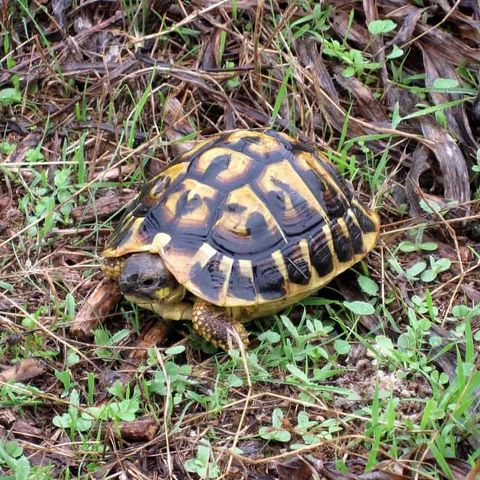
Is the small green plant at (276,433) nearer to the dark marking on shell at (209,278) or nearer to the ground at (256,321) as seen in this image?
the ground at (256,321)

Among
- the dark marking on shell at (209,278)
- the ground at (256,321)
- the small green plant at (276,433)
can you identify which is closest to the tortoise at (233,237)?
the dark marking on shell at (209,278)

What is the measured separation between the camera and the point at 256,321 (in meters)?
3.19

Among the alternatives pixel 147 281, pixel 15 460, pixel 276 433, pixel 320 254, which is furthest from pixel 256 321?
pixel 15 460

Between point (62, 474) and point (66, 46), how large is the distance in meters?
2.41

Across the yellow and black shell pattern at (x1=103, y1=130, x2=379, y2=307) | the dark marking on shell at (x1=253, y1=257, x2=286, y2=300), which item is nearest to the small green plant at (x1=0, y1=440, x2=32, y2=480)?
the yellow and black shell pattern at (x1=103, y1=130, x2=379, y2=307)

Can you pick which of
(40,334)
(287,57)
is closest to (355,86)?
(287,57)

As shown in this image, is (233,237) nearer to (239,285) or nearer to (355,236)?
(239,285)

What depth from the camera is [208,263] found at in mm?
2967

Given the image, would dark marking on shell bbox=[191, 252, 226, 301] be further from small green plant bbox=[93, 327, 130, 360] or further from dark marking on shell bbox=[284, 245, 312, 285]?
small green plant bbox=[93, 327, 130, 360]

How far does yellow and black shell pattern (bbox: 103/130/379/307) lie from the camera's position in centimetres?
298

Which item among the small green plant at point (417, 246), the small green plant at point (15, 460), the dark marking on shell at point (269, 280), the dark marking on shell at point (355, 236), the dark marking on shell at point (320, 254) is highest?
the small green plant at point (15, 460)

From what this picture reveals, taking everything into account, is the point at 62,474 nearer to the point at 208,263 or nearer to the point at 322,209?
Result: the point at 208,263

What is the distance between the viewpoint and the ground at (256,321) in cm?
262

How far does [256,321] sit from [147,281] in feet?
1.58
